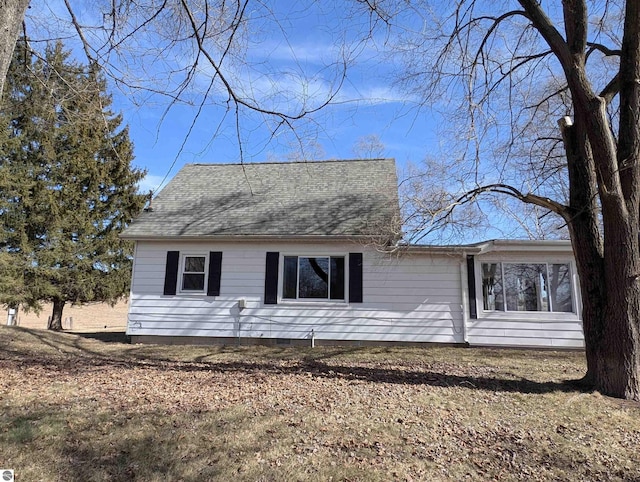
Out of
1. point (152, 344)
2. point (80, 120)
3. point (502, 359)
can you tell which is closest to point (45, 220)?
point (152, 344)

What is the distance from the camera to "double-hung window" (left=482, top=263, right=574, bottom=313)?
1055 cm

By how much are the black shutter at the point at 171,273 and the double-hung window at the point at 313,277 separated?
9.69 ft

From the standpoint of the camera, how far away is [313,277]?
1109 cm

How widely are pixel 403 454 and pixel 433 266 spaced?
7.38 meters

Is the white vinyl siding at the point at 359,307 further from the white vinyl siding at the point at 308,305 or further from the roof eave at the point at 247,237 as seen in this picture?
the roof eave at the point at 247,237

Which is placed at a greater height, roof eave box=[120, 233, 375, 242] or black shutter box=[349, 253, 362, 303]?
roof eave box=[120, 233, 375, 242]

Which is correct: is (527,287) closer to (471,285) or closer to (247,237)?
(471,285)

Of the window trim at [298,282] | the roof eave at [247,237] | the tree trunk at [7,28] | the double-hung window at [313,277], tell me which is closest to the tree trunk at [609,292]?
the roof eave at [247,237]

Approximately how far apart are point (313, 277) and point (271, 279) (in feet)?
3.72

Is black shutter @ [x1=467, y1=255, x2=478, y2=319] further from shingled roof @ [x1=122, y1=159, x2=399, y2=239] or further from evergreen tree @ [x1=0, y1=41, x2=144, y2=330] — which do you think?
evergreen tree @ [x1=0, y1=41, x2=144, y2=330]

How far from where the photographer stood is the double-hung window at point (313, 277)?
36.1 ft

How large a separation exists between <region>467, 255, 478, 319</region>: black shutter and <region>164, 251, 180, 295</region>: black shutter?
7.80 m

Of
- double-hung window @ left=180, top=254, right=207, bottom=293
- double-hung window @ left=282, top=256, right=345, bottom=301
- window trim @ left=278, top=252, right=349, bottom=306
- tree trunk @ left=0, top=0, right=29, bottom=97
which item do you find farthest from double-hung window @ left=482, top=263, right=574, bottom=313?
tree trunk @ left=0, top=0, right=29, bottom=97

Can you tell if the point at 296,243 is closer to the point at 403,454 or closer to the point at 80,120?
the point at 80,120
